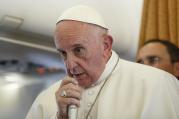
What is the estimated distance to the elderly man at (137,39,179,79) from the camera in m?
2.08

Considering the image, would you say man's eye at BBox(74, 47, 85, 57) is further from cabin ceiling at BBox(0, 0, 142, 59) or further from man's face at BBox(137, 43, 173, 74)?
cabin ceiling at BBox(0, 0, 142, 59)

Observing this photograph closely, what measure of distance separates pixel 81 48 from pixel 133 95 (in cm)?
28

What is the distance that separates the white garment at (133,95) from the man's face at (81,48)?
0.10m

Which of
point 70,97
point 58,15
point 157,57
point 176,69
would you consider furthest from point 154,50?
point 70,97

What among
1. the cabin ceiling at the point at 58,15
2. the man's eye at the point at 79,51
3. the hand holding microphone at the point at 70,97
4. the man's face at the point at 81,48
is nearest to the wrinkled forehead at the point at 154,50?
the cabin ceiling at the point at 58,15

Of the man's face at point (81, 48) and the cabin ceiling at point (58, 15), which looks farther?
the cabin ceiling at point (58, 15)

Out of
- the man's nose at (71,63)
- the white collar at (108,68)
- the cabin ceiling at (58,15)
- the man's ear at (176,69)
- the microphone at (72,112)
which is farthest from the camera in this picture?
the cabin ceiling at (58,15)

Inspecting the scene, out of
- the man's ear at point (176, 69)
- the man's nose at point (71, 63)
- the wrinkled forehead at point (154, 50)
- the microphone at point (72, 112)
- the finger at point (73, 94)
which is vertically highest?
the man's nose at point (71, 63)

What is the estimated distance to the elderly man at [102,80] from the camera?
132 cm

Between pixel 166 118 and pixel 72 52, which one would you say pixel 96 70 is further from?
pixel 166 118

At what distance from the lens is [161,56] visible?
2.10 meters

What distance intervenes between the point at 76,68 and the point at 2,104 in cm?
102

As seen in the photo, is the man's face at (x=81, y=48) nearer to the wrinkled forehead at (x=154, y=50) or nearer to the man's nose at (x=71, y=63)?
the man's nose at (x=71, y=63)

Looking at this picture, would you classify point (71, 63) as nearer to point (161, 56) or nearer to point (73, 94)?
point (73, 94)
